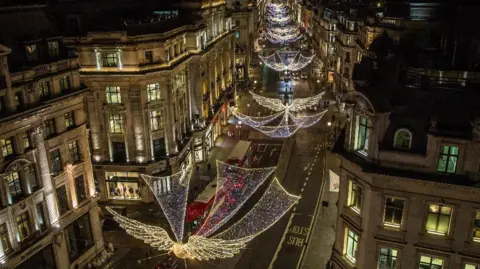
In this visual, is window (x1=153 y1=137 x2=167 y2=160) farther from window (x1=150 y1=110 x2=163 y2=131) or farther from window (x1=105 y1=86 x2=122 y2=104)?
window (x1=105 y1=86 x2=122 y2=104)

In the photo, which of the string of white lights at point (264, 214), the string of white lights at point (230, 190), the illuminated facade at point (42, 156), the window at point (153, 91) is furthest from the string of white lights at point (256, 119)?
the illuminated facade at point (42, 156)

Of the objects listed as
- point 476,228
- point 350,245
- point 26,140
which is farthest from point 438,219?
point 26,140

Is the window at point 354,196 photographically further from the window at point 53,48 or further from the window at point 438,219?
the window at point 53,48

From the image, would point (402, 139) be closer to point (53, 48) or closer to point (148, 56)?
point (53, 48)

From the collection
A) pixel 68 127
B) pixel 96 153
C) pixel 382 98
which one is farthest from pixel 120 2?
pixel 382 98

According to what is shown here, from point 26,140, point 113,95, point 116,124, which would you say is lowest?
point 116,124

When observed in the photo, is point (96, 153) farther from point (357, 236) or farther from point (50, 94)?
point (357, 236)
